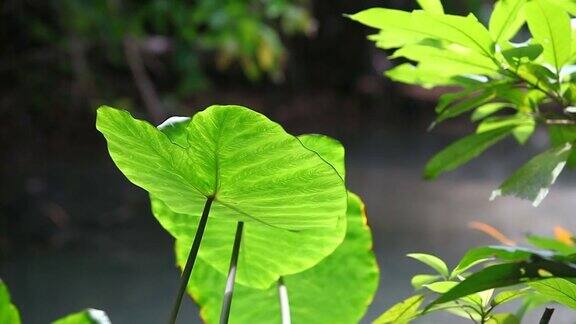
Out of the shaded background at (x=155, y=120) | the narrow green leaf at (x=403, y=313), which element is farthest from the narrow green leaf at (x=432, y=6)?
the shaded background at (x=155, y=120)

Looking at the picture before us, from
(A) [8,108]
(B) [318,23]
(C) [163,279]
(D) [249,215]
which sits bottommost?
(C) [163,279]

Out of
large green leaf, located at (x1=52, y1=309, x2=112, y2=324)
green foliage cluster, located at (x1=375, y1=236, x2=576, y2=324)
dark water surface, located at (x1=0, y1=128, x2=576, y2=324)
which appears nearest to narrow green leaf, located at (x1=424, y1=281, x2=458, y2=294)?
green foliage cluster, located at (x1=375, y1=236, x2=576, y2=324)

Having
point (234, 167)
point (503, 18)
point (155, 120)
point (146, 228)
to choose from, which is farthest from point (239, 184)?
point (155, 120)

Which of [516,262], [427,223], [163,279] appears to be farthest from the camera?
[427,223]

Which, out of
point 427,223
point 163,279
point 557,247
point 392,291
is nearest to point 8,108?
point 163,279

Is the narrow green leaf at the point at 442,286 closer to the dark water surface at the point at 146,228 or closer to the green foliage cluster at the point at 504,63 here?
the green foliage cluster at the point at 504,63

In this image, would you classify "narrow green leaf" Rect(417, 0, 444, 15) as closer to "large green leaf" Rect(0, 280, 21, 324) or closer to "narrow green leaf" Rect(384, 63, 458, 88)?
"narrow green leaf" Rect(384, 63, 458, 88)

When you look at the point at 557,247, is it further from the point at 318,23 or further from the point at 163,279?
the point at 318,23
